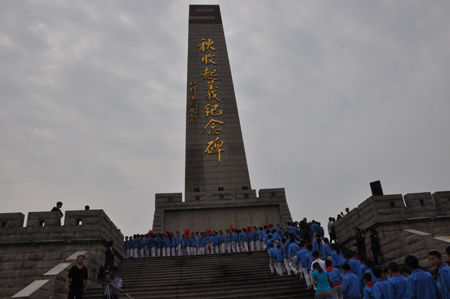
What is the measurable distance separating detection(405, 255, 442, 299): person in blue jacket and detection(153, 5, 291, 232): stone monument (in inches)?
570

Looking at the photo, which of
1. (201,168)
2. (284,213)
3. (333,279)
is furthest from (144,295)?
(201,168)

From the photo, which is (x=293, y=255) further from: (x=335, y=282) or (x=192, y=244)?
(x=192, y=244)

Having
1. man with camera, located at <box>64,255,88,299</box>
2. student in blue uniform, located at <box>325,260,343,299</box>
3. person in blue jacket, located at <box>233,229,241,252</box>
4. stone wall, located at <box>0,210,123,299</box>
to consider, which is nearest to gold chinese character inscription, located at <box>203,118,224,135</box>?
person in blue jacket, located at <box>233,229,241,252</box>

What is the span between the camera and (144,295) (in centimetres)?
934

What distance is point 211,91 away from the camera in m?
24.9

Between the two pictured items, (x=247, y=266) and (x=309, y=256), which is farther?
(x=247, y=266)

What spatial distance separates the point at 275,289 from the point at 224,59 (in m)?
20.1

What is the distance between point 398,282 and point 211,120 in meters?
19.0

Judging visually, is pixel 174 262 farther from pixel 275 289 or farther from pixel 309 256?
pixel 309 256

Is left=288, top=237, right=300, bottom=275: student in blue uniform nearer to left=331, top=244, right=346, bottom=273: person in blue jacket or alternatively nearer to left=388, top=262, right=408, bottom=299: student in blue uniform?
left=331, top=244, right=346, bottom=273: person in blue jacket

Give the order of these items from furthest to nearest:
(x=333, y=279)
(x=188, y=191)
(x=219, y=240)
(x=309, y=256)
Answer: (x=188, y=191) < (x=219, y=240) < (x=309, y=256) < (x=333, y=279)

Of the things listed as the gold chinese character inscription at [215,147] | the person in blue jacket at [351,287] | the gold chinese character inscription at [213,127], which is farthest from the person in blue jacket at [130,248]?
the person in blue jacket at [351,287]

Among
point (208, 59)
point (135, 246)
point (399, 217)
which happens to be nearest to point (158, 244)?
point (135, 246)

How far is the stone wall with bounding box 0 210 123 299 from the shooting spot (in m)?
10.7
